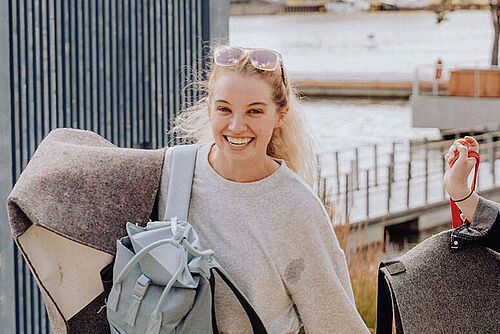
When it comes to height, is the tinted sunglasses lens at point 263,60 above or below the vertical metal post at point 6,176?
above

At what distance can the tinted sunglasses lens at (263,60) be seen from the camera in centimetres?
184

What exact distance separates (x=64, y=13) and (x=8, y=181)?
722 millimetres

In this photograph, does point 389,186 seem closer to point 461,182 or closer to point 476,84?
point 461,182

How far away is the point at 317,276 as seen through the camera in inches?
73.1

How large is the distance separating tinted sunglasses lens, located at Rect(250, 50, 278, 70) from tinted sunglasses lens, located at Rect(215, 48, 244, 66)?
30 mm

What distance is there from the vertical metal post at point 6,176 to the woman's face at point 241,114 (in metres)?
1.84

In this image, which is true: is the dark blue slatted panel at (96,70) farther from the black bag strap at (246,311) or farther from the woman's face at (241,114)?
the black bag strap at (246,311)

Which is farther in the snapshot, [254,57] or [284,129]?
[284,129]

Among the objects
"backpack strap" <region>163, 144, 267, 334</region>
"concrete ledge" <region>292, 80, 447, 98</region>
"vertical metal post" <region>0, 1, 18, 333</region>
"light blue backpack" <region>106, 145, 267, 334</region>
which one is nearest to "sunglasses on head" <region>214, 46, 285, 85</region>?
"backpack strap" <region>163, 144, 267, 334</region>

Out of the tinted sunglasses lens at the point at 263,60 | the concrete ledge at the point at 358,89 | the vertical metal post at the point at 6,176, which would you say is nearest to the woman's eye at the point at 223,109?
the tinted sunglasses lens at the point at 263,60

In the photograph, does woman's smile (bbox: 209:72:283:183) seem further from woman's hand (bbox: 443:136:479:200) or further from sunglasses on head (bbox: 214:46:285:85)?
woman's hand (bbox: 443:136:479:200)

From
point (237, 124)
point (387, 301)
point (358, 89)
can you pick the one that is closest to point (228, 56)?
point (237, 124)

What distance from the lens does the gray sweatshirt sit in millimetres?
1828

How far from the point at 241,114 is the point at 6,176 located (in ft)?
6.40
